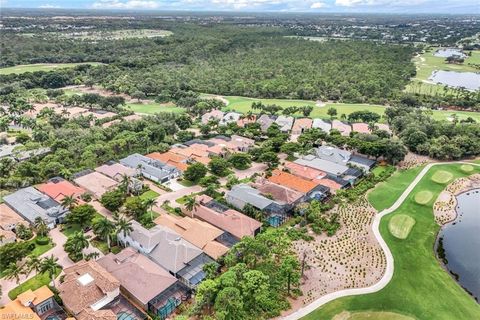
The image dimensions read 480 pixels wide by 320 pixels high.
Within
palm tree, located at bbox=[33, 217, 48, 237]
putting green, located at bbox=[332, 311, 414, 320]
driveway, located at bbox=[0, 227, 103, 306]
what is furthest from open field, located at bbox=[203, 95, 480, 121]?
putting green, located at bbox=[332, 311, 414, 320]

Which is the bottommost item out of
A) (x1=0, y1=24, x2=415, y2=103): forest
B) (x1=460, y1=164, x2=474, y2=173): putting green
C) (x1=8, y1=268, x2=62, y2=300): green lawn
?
(x1=460, y1=164, x2=474, y2=173): putting green

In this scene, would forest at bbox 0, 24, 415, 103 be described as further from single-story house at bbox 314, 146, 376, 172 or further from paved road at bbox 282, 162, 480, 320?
paved road at bbox 282, 162, 480, 320

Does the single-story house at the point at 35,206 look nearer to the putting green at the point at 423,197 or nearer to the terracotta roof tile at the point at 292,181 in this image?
the terracotta roof tile at the point at 292,181

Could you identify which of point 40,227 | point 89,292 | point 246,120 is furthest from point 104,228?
point 246,120

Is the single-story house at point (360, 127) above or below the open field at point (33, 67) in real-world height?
below

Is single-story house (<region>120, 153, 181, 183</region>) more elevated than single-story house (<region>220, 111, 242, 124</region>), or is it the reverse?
single-story house (<region>220, 111, 242, 124</region>)

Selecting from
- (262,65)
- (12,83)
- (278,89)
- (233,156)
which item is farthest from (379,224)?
(12,83)

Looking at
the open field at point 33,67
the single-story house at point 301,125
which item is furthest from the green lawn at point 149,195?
the open field at point 33,67
